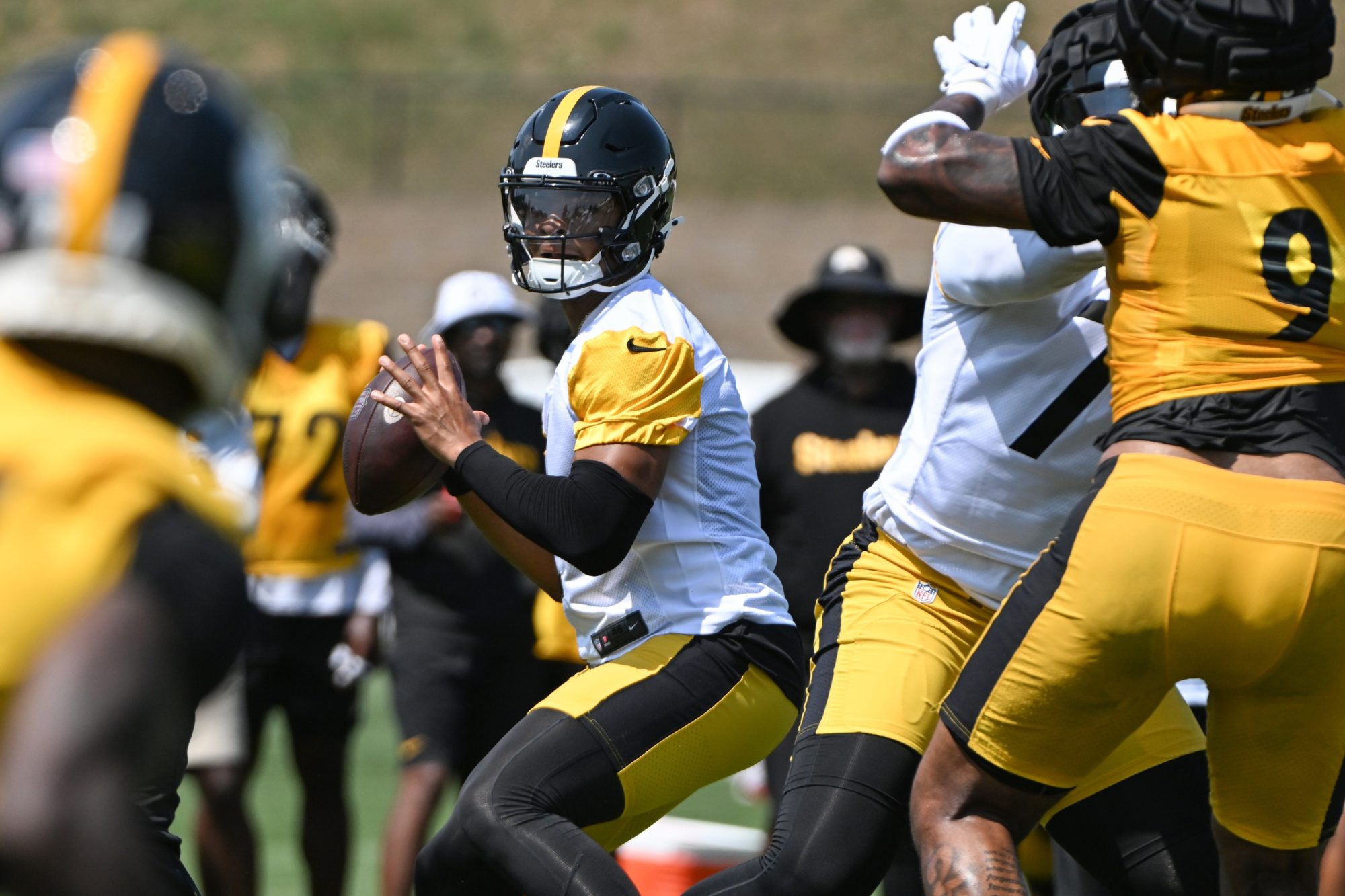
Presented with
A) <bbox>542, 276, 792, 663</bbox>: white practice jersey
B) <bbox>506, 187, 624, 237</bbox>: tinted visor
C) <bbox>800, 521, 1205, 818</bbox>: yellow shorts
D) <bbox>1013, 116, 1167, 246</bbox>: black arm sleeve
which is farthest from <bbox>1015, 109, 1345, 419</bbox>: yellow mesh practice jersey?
<bbox>506, 187, 624, 237</bbox>: tinted visor

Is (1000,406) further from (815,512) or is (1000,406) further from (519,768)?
(815,512)

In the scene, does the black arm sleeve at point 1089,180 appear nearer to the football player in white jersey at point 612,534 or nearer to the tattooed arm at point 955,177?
the tattooed arm at point 955,177

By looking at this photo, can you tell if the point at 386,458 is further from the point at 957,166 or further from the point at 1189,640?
the point at 1189,640

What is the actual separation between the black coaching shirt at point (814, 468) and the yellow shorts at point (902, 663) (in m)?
2.50

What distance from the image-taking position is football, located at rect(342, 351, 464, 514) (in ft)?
12.6

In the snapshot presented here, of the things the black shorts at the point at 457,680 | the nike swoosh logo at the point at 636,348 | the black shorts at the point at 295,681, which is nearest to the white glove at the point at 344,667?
the black shorts at the point at 295,681

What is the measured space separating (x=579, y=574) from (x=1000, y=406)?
3.14 ft

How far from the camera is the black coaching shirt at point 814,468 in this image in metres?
6.31

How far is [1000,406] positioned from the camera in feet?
11.6

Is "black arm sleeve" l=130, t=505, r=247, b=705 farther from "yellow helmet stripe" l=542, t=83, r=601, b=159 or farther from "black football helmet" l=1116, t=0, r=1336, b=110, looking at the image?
"yellow helmet stripe" l=542, t=83, r=601, b=159

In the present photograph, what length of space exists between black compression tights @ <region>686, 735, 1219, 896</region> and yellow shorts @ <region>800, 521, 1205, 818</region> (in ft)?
0.11

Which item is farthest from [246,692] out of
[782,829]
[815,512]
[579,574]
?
[782,829]

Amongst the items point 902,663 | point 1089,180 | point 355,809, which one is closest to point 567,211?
point 902,663

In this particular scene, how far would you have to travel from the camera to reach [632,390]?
356 cm
